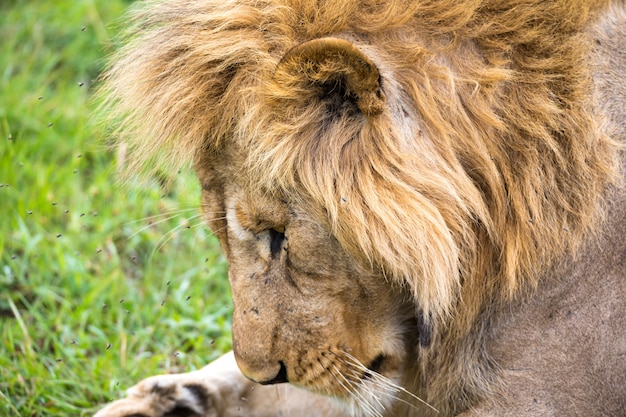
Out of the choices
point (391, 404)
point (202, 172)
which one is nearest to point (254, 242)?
point (202, 172)

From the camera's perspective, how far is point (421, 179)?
82.7 inches

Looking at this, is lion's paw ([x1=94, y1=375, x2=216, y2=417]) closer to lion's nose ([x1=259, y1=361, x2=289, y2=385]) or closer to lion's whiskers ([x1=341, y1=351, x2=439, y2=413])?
lion's nose ([x1=259, y1=361, x2=289, y2=385])

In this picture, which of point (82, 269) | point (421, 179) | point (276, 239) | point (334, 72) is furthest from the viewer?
point (82, 269)

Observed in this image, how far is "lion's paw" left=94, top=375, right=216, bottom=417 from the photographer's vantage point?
9.49 ft

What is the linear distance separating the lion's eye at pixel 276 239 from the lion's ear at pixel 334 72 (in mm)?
411

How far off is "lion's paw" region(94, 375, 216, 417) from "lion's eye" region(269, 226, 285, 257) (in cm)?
85

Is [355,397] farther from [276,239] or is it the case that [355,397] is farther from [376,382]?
[276,239]

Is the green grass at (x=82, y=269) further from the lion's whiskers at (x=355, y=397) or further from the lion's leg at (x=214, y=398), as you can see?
the lion's whiskers at (x=355, y=397)

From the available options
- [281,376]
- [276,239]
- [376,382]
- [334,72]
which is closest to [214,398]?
[281,376]

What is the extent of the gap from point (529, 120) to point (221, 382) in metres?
1.45

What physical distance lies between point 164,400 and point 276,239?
0.90 meters

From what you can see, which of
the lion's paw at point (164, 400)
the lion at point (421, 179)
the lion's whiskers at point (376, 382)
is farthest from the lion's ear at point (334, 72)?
the lion's paw at point (164, 400)

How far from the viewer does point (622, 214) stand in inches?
87.6

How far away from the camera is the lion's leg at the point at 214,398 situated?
115 inches
